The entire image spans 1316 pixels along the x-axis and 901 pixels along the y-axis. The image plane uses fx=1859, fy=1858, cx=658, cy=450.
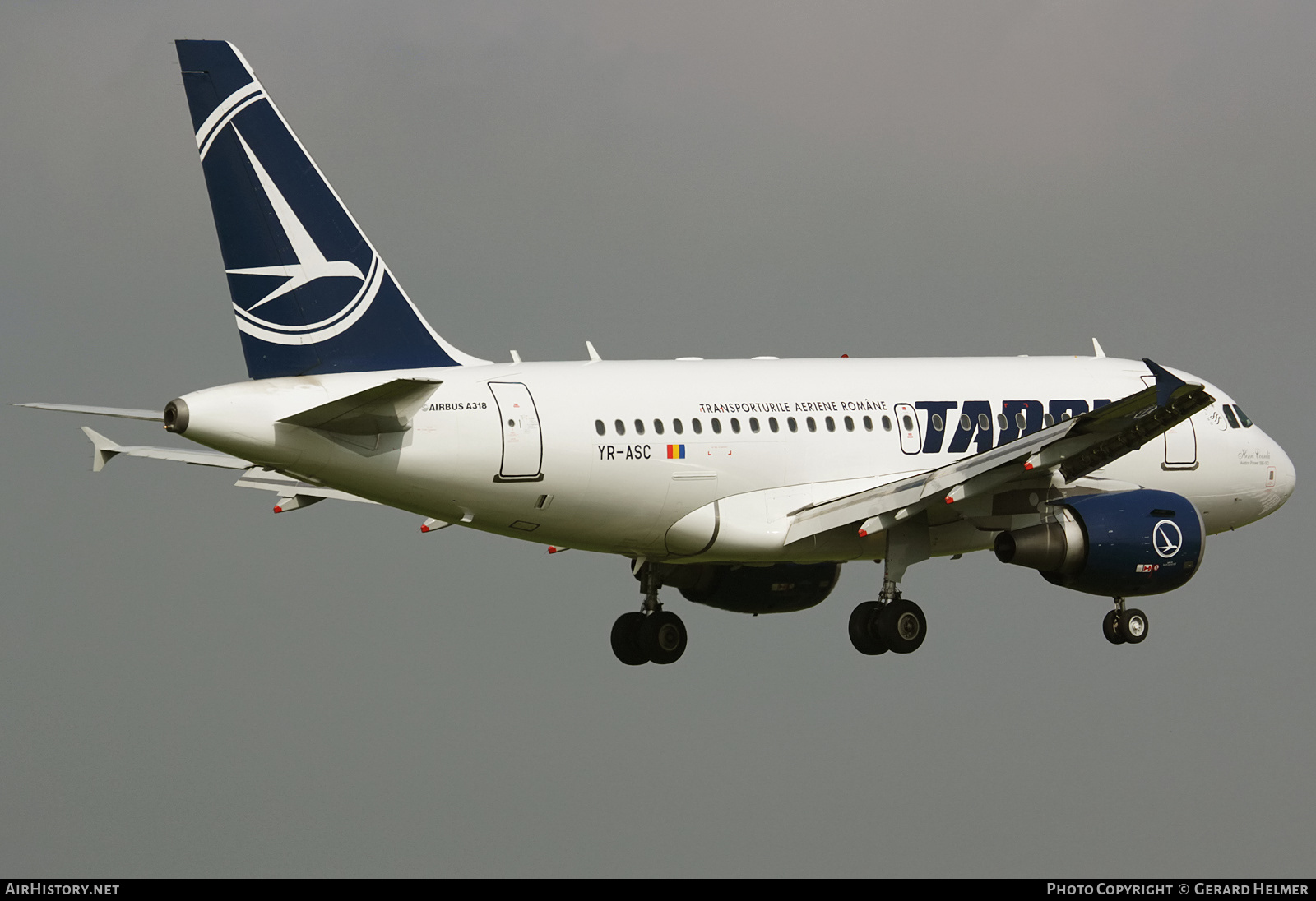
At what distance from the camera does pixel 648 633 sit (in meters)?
35.6

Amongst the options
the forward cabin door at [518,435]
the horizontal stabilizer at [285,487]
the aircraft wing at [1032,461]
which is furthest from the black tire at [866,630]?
the horizontal stabilizer at [285,487]

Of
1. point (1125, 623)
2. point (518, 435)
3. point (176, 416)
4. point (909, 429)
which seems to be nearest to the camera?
point (176, 416)

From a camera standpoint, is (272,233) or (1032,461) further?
(1032,461)

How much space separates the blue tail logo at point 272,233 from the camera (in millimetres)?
27625

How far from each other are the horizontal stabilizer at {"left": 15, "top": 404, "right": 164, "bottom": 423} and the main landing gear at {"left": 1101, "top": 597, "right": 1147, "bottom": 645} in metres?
17.9

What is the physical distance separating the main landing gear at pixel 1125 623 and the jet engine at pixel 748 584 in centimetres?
568

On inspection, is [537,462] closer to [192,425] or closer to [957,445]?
[192,425]

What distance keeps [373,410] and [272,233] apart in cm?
309

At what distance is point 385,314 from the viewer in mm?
28828

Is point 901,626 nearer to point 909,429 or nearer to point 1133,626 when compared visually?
point 909,429

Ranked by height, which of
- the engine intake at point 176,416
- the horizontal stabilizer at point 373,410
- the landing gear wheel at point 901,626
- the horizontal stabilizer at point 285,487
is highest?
the horizontal stabilizer at point 285,487

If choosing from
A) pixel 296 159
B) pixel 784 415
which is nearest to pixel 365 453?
pixel 296 159

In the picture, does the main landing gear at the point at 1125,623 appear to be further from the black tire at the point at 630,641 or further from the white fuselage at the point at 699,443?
the black tire at the point at 630,641

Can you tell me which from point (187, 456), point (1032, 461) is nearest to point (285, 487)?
point (187, 456)
